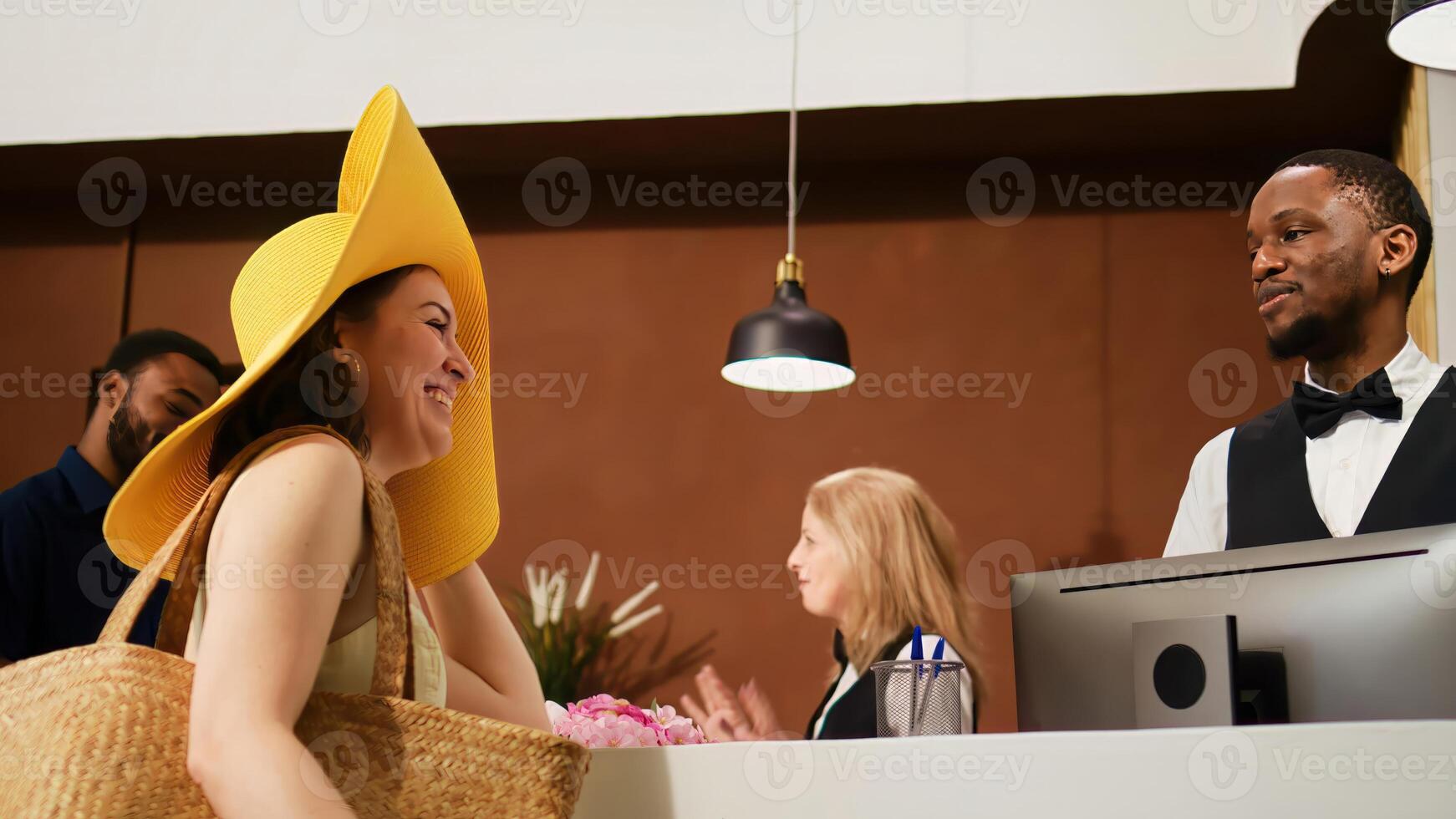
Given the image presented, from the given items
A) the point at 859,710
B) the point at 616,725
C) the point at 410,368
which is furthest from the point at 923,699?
the point at 859,710

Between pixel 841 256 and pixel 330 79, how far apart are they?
172 centimetres

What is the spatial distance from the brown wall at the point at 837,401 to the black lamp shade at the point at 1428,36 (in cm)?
141

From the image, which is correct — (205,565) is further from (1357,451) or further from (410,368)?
(1357,451)

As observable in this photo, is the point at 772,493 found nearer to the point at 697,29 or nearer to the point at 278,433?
the point at 697,29

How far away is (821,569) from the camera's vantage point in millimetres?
3621

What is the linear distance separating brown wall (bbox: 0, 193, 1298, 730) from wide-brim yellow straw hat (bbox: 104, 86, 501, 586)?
2467 mm

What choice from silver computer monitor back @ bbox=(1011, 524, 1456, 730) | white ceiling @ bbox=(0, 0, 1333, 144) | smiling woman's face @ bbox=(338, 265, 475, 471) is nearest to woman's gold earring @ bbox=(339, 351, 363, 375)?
smiling woman's face @ bbox=(338, 265, 475, 471)

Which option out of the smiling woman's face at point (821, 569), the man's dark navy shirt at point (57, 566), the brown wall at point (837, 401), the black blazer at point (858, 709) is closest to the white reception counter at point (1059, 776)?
the man's dark navy shirt at point (57, 566)

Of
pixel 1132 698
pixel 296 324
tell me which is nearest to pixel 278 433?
pixel 296 324

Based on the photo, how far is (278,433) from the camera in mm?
1048

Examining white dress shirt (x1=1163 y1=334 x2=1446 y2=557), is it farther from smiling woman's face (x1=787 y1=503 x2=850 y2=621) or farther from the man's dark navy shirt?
the man's dark navy shirt

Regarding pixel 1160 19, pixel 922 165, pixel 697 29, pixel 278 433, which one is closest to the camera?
pixel 278 433

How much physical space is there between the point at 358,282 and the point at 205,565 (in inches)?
13.6

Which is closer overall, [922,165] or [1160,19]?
[1160,19]
